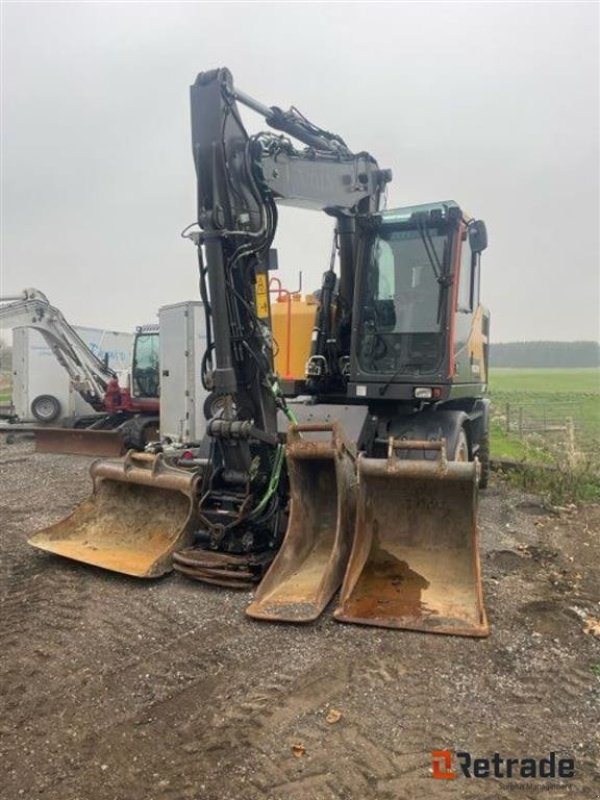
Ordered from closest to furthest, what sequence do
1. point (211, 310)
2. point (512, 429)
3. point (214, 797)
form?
point (214, 797), point (211, 310), point (512, 429)

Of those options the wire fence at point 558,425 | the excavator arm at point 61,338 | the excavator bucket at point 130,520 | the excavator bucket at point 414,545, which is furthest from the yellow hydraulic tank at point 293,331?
the excavator arm at point 61,338

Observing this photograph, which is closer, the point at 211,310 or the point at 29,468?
the point at 211,310

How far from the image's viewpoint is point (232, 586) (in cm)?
440

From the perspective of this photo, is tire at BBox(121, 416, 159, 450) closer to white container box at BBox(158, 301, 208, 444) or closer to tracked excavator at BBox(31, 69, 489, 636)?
white container box at BBox(158, 301, 208, 444)

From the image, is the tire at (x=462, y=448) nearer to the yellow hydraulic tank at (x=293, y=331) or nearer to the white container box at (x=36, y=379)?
the yellow hydraulic tank at (x=293, y=331)

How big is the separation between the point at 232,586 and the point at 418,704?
1.63 metres

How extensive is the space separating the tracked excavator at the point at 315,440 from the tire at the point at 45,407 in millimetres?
10394

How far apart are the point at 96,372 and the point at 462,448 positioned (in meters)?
9.45

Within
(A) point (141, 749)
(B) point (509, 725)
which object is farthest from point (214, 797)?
(B) point (509, 725)

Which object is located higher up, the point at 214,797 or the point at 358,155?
the point at 358,155

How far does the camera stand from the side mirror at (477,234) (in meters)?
5.68

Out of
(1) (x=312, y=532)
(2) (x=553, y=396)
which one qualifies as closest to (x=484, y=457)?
(1) (x=312, y=532)

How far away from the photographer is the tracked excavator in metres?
4.32

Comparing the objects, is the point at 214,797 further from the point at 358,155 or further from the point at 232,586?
the point at 358,155
